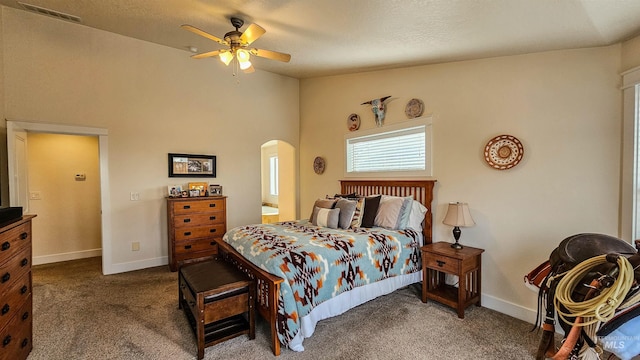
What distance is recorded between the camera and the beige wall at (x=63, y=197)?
14.2 feet

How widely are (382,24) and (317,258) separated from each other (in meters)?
2.24

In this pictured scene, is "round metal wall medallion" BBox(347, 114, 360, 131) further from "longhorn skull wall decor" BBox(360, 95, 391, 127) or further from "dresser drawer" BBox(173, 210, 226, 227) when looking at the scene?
"dresser drawer" BBox(173, 210, 226, 227)

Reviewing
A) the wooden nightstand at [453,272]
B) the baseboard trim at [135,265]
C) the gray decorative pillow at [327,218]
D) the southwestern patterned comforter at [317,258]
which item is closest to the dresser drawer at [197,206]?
the baseboard trim at [135,265]

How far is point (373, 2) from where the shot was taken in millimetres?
2320

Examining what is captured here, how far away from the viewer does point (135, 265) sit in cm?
A: 410

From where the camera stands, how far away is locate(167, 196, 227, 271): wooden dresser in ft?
13.1

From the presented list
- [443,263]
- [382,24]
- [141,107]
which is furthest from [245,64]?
[443,263]

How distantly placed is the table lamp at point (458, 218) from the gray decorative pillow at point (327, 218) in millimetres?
1225

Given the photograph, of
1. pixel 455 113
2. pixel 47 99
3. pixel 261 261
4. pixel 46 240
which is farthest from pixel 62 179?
pixel 455 113

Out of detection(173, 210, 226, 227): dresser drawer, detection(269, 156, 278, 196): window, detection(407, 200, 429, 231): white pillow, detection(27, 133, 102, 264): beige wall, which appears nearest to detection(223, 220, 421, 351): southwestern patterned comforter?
detection(407, 200, 429, 231): white pillow

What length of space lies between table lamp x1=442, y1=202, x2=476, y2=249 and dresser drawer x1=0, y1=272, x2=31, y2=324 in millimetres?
3548

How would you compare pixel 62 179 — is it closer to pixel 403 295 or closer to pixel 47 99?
pixel 47 99

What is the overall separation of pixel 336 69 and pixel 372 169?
1632 mm

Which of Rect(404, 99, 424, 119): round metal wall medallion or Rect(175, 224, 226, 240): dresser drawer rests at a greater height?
Rect(404, 99, 424, 119): round metal wall medallion
